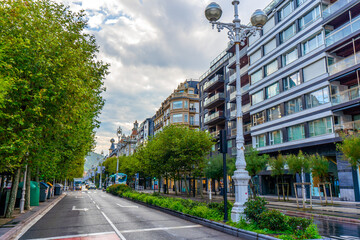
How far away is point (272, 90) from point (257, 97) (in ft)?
10.7

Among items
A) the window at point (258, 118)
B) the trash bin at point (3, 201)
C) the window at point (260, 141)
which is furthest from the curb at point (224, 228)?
the window at point (258, 118)

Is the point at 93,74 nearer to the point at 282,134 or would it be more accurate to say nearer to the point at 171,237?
the point at 171,237

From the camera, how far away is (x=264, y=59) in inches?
1428

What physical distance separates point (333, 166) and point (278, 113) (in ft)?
29.6

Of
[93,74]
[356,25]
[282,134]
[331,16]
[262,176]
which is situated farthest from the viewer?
[262,176]

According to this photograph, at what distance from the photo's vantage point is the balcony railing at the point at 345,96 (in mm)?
23712

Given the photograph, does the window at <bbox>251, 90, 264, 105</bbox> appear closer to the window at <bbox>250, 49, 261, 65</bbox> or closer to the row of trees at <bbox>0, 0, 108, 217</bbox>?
the window at <bbox>250, 49, 261, 65</bbox>

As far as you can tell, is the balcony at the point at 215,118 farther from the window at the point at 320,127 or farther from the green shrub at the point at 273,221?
the green shrub at the point at 273,221

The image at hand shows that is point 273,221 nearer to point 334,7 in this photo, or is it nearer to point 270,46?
point 334,7

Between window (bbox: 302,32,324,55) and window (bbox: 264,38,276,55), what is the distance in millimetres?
5383

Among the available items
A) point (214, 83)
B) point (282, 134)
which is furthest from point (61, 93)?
point (214, 83)

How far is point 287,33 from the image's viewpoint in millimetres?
32781

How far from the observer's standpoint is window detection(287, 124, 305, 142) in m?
29.3

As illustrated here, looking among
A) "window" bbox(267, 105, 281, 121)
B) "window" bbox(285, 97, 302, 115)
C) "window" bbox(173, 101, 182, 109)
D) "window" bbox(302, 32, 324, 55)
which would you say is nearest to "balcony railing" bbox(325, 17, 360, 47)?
"window" bbox(302, 32, 324, 55)
